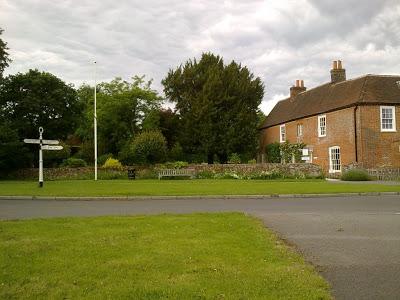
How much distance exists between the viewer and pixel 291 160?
130ft

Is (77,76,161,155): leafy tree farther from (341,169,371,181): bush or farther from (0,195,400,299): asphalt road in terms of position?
(0,195,400,299): asphalt road

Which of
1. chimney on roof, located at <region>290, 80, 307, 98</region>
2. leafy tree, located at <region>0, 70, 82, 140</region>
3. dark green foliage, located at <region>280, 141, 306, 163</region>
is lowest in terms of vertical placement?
dark green foliage, located at <region>280, 141, 306, 163</region>

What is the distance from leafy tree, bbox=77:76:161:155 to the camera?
43156mm

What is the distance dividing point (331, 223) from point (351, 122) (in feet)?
82.7

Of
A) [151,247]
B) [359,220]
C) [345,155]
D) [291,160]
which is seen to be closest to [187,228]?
[151,247]

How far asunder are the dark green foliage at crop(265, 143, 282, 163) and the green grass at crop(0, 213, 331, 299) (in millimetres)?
34508

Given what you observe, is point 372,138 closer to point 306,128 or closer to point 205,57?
point 306,128

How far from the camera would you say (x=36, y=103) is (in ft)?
123

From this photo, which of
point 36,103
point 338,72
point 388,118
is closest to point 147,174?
point 36,103

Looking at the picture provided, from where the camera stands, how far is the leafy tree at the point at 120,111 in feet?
142

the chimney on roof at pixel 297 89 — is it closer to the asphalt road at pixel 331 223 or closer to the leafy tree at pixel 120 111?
the leafy tree at pixel 120 111

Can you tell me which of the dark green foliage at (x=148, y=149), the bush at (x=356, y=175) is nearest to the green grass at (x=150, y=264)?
the bush at (x=356, y=175)

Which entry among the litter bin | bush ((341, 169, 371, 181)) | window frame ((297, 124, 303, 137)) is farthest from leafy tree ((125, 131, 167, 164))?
window frame ((297, 124, 303, 137))

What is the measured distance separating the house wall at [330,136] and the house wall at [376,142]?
104 cm
